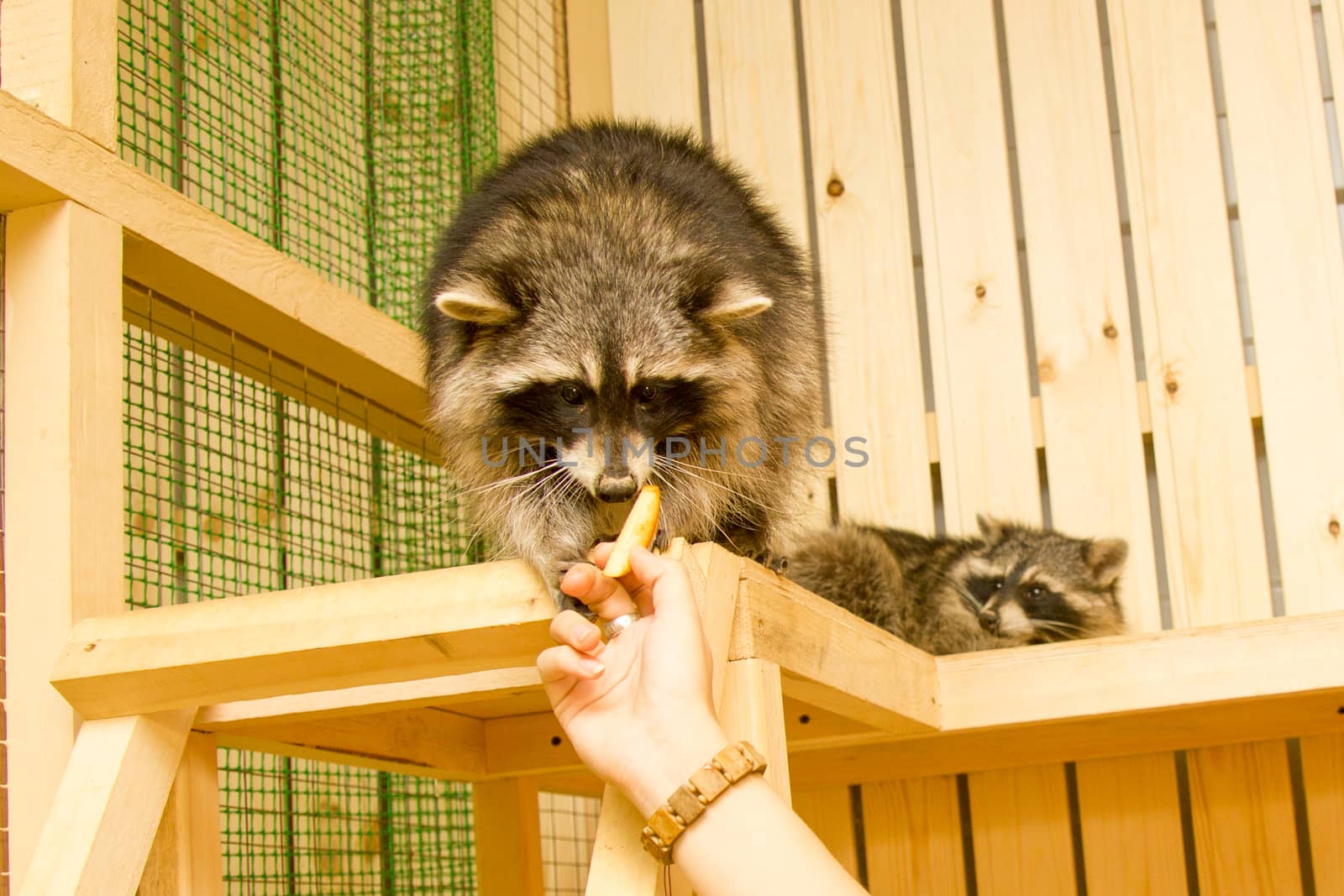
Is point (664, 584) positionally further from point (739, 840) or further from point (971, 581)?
point (971, 581)

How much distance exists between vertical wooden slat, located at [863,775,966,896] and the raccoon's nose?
5.16ft

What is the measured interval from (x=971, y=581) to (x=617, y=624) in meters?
1.87

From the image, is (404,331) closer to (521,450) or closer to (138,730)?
(521,450)

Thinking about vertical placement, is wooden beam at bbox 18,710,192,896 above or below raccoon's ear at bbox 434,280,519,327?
below

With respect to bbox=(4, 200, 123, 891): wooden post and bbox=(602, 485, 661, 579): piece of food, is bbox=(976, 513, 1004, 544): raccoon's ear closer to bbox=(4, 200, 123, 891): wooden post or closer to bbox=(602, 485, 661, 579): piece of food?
bbox=(602, 485, 661, 579): piece of food

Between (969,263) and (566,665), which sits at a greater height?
(969,263)

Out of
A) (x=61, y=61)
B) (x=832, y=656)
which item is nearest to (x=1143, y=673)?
(x=832, y=656)

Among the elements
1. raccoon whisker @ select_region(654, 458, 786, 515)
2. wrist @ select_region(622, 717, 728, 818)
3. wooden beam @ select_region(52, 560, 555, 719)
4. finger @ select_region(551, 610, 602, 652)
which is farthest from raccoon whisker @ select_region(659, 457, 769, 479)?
wrist @ select_region(622, 717, 728, 818)

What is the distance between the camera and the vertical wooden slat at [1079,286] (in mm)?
3275

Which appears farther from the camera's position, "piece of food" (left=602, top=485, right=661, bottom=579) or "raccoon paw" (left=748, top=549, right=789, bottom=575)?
"raccoon paw" (left=748, top=549, right=789, bottom=575)

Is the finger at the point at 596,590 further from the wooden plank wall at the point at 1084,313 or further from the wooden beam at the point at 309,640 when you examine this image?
the wooden plank wall at the point at 1084,313

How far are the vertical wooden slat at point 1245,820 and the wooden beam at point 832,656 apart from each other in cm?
97

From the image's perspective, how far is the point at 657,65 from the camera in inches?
147

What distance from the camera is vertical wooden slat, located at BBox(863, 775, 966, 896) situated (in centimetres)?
314
